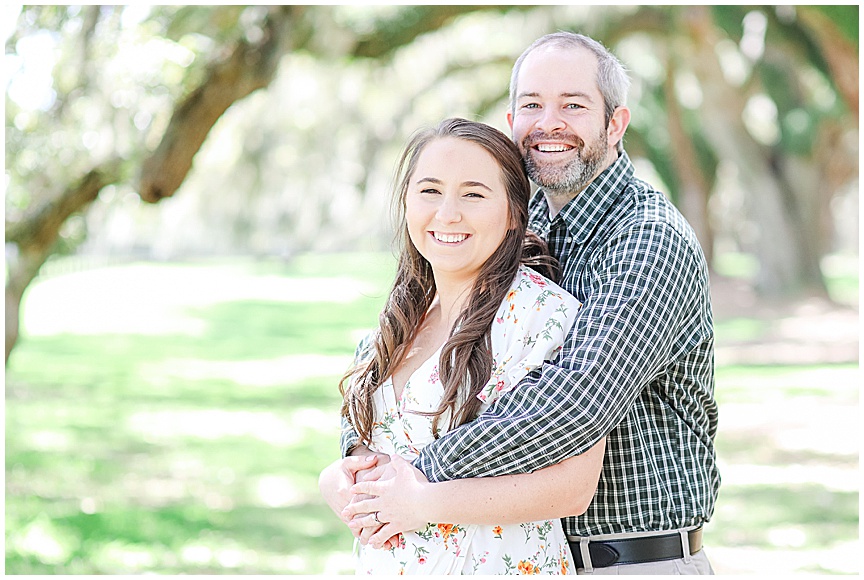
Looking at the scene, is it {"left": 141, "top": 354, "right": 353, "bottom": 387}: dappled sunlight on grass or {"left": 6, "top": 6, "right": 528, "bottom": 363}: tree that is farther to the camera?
{"left": 141, "top": 354, "right": 353, "bottom": 387}: dappled sunlight on grass

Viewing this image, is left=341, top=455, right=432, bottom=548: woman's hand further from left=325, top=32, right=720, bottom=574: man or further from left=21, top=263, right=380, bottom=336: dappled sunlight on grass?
left=21, top=263, right=380, bottom=336: dappled sunlight on grass

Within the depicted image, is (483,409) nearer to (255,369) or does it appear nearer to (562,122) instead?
(562,122)

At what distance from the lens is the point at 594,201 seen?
2832 millimetres

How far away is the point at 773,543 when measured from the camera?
6.49 m

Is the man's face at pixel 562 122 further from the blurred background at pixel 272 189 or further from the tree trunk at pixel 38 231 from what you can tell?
the tree trunk at pixel 38 231

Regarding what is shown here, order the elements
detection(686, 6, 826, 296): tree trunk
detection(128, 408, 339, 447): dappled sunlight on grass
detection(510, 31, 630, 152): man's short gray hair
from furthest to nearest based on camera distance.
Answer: detection(686, 6, 826, 296): tree trunk < detection(128, 408, 339, 447): dappled sunlight on grass < detection(510, 31, 630, 152): man's short gray hair

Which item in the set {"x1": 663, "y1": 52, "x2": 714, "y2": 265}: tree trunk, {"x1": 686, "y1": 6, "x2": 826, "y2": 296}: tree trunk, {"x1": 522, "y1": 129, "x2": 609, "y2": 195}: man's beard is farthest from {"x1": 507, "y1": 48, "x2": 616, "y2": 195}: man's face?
{"x1": 663, "y1": 52, "x2": 714, "y2": 265}: tree trunk

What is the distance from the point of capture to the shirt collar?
2816 mm

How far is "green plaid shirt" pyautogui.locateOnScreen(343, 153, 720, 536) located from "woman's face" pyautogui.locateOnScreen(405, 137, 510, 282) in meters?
0.28

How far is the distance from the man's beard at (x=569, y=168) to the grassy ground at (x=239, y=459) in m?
0.62

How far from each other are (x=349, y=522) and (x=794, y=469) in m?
6.81

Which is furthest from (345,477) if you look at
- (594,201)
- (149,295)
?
(149,295)

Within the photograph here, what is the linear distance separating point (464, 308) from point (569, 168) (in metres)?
0.53

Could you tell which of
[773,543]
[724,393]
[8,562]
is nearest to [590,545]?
[773,543]
